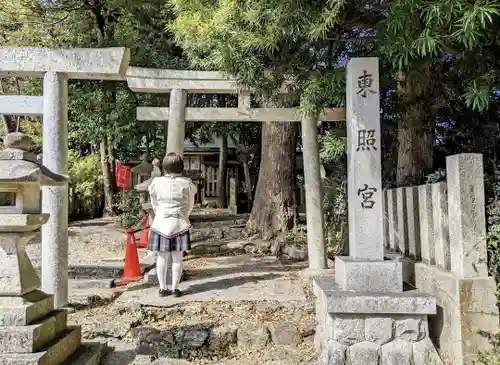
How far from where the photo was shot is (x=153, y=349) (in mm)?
4695

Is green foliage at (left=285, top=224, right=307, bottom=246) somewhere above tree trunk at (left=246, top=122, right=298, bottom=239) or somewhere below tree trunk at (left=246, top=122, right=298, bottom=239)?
below

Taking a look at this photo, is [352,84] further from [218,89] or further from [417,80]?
[218,89]

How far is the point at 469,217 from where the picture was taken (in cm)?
369

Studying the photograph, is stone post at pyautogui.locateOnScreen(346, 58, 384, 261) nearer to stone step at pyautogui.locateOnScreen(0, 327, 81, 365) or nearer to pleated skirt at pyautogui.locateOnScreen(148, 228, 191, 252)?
pleated skirt at pyautogui.locateOnScreen(148, 228, 191, 252)

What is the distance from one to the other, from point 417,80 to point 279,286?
146 inches

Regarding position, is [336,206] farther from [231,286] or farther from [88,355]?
[88,355]

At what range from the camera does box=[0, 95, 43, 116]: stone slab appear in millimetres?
5617

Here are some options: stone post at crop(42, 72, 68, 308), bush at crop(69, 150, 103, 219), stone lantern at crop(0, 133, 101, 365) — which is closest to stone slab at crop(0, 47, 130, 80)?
stone post at crop(42, 72, 68, 308)

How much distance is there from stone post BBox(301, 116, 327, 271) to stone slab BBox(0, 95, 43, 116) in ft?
12.3

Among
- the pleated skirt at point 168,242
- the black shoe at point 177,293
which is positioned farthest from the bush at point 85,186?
the black shoe at point 177,293

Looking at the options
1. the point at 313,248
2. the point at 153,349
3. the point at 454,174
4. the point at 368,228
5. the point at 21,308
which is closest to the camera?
the point at 21,308

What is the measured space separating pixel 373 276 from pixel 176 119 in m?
4.21

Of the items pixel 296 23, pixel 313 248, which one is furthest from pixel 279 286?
pixel 296 23

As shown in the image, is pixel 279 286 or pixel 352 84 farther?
pixel 279 286
